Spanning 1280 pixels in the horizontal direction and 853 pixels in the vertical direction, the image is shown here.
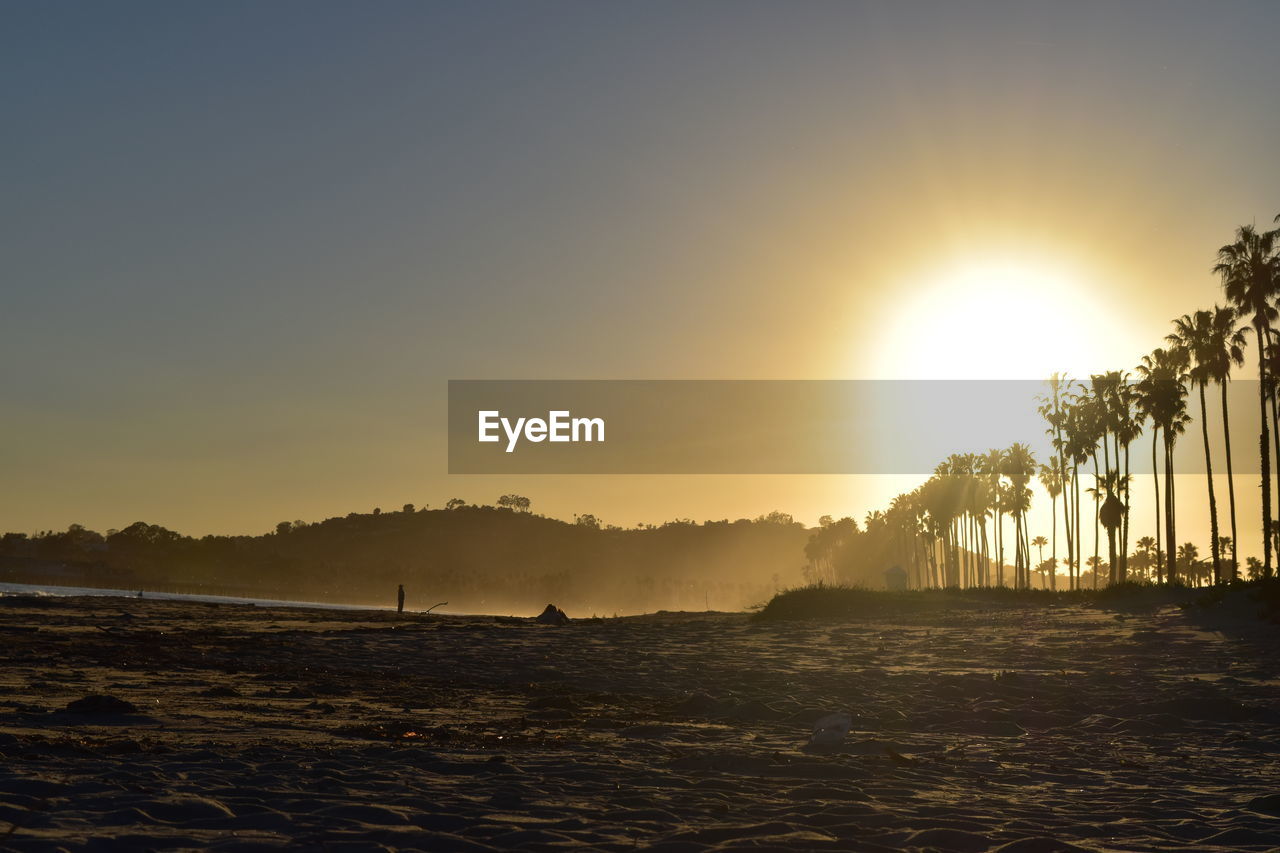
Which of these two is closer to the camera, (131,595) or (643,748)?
(643,748)

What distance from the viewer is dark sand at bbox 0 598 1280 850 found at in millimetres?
6875

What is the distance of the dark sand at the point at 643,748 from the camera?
688cm

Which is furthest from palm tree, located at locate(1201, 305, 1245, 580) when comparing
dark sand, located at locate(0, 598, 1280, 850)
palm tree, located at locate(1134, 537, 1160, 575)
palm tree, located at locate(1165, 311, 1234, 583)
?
palm tree, located at locate(1134, 537, 1160, 575)

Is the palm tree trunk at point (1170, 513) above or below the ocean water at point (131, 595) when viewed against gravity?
above

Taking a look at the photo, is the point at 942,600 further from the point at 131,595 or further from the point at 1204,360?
the point at 131,595

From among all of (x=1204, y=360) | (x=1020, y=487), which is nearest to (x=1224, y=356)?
(x=1204, y=360)

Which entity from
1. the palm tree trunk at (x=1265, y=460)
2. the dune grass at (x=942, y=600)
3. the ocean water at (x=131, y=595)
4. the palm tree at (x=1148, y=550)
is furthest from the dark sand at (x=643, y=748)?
the palm tree at (x=1148, y=550)

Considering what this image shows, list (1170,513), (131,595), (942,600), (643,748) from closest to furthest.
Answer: (643,748) < (942,600) < (1170,513) < (131,595)

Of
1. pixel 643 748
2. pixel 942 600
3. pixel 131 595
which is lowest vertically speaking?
pixel 131 595

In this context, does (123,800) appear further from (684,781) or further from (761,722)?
(761,722)

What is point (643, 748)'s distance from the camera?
10664 millimetres

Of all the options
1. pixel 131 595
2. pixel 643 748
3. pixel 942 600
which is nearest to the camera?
pixel 643 748

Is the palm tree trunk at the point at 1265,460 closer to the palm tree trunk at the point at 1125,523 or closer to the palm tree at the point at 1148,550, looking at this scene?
the palm tree trunk at the point at 1125,523

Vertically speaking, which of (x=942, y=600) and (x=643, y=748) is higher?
(x=643, y=748)
